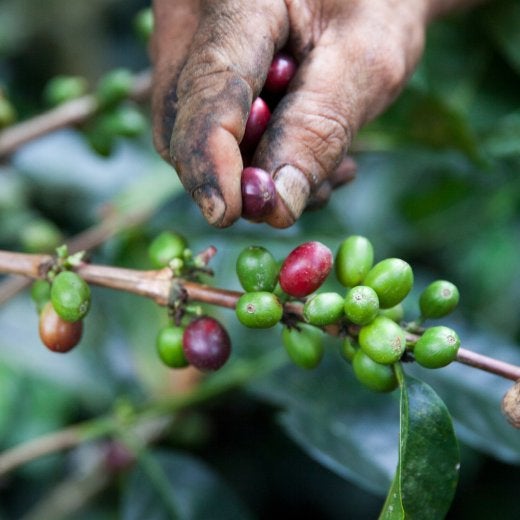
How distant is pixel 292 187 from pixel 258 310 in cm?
17

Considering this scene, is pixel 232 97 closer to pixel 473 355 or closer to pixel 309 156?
pixel 309 156

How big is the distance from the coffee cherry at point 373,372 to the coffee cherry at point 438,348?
6cm

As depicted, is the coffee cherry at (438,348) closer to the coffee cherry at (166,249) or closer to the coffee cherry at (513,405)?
the coffee cherry at (513,405)

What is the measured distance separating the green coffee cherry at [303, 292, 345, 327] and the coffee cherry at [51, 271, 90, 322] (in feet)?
0.98

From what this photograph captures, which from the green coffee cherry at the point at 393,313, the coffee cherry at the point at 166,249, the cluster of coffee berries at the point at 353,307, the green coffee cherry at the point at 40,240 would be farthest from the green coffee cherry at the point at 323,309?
the green coffee cherry at the point at 40,240

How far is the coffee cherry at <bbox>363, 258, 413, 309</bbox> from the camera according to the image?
95 centimetres

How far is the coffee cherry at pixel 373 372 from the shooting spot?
3.12 feet

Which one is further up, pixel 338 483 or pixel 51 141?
pixel 51 141

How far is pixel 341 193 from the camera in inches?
85.1

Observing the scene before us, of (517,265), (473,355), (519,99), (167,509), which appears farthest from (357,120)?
(517,265)

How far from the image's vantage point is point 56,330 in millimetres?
1015

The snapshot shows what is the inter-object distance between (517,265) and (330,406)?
97 cm

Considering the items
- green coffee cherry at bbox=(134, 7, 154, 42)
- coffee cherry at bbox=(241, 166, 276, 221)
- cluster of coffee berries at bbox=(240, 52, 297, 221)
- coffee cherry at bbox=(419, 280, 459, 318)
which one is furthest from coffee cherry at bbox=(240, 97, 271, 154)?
green coffee cherry at bbox=(134, 7, 154, 42)

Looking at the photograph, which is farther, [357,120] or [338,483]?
[338,483]
